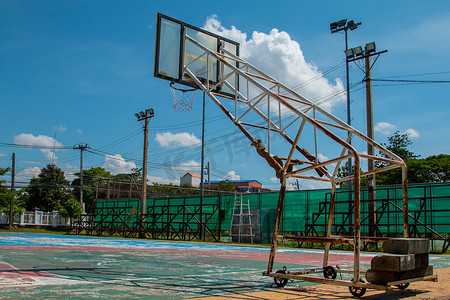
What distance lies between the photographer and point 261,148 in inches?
255

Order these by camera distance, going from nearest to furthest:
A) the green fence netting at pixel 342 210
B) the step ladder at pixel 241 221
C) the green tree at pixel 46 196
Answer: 1. the green fence netting at pixel 342 210
2. the step ladder at pixel 241 221
3. the green tree at pixel 46 196

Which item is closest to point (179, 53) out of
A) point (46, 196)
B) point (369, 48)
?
point (369, 48)

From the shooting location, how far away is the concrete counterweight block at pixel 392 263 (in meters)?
4.71

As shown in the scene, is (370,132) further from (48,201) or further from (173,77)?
(48,201)

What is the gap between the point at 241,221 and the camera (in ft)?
83.4

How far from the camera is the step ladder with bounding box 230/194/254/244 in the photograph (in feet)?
82.1

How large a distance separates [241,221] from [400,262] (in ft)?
68.8

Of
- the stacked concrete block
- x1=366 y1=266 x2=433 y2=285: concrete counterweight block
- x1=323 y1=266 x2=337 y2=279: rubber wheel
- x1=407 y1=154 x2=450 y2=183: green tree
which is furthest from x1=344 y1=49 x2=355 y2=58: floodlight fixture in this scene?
x1=407 y1=154 x2=450 y2=183: green tree

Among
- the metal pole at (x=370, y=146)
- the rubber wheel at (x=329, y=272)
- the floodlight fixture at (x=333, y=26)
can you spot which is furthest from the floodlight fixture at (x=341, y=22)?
the rubber wheel at (x=329, y=272)

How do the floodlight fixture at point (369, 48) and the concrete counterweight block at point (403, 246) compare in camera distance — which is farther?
the floodlight fixture at point (369, 48)

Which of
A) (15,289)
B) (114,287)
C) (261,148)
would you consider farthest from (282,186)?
(15,289)

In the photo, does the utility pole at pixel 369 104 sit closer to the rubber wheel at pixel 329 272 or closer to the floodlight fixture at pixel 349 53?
the floodlight fixture at pixel 349 53

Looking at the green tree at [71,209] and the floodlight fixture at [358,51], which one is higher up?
the floodlight fixture at [358,51]

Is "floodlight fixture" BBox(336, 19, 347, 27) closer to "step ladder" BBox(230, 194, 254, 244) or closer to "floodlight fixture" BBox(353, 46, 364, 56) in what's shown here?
"floodlight fixture" BBox(353, 46, 364, 56)
